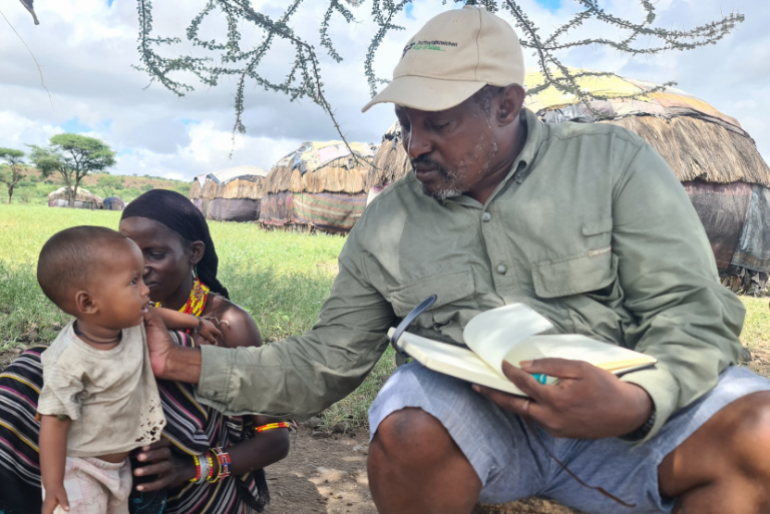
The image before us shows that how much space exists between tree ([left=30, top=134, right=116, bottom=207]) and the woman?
4173 cm

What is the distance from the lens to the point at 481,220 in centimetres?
198

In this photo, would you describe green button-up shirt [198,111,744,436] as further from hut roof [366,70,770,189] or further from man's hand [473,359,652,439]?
hut roof [366,70,770,189]

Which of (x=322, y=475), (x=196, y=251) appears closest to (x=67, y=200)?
(x=322, y=475)

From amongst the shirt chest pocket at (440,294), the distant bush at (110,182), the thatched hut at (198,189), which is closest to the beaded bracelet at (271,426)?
the shirt chest pocket at (440,294)

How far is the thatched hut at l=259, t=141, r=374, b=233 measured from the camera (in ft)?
50.4

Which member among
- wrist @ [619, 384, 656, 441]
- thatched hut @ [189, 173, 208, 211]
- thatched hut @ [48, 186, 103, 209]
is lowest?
thatched hut @ [48, 186, 103, 209]

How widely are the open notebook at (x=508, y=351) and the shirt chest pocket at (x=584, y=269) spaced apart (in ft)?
0.68

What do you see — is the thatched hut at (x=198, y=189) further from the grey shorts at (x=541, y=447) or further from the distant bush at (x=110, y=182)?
the distant bush at (x=110, y=182)

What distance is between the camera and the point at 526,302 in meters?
1.87

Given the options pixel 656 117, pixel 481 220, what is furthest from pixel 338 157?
pixel 481 220

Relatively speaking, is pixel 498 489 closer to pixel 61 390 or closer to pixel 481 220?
pixel 481 220

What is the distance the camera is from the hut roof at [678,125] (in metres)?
8.03

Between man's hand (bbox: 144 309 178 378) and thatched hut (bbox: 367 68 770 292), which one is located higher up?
thatched hut (bbox: 367 68 770 292)

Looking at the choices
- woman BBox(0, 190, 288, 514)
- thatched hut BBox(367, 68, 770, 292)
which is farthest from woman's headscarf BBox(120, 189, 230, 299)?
thatched hut BBox(367, 68, 770, 292)
